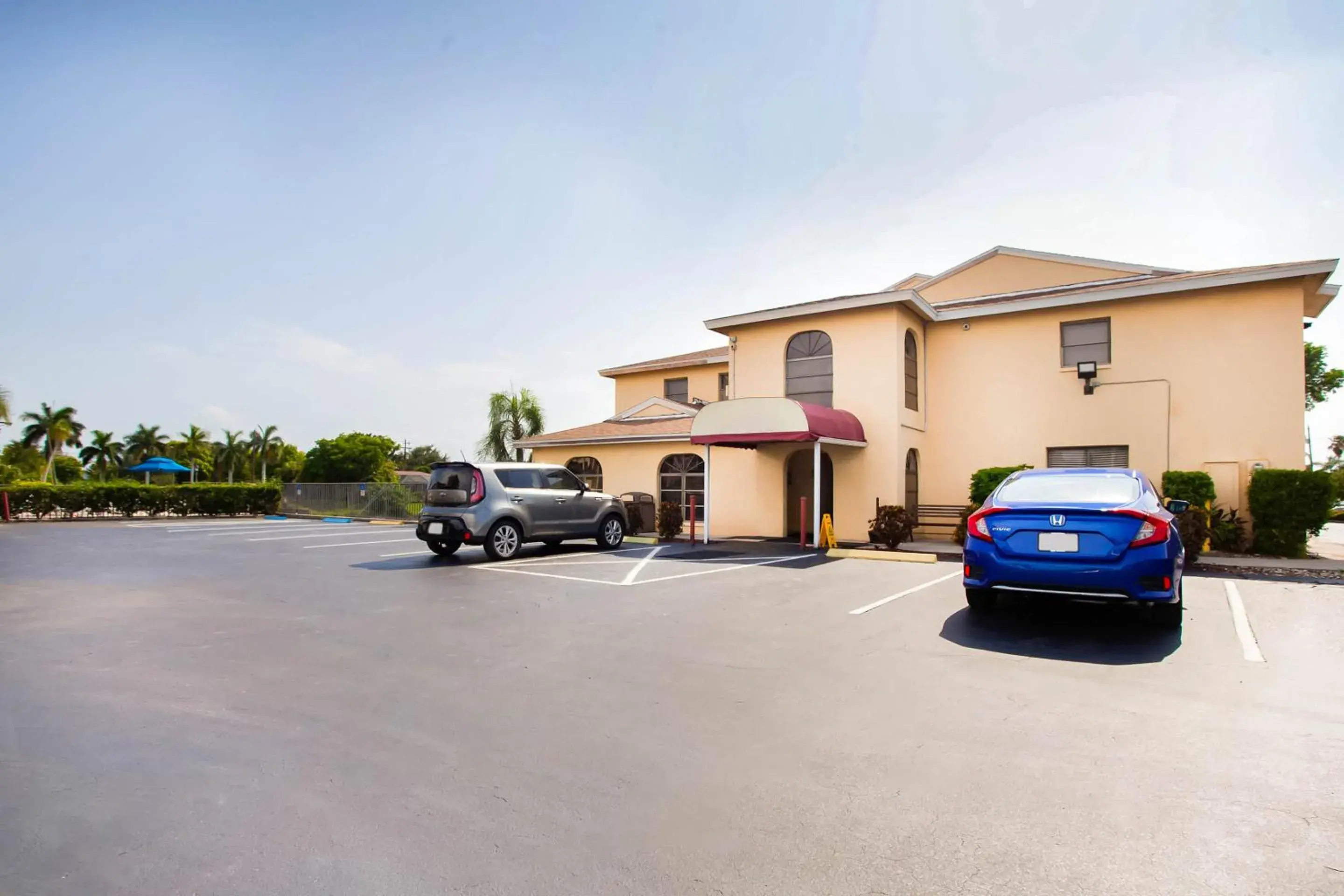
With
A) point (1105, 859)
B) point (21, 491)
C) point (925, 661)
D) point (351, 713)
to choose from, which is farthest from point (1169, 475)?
point (21, 491)

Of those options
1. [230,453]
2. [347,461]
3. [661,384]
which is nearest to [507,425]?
[661,384]

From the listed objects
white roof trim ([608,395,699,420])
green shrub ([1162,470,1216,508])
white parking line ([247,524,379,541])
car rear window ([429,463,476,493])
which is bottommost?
white parking line ([247,524,379,541])

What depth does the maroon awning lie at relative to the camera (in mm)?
14336

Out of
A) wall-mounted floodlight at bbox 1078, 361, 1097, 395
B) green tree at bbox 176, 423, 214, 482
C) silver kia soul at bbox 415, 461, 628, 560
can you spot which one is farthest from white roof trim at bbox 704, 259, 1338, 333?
green tree at bbox 176, 423, 214, 482

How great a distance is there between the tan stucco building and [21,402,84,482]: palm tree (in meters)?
60.3

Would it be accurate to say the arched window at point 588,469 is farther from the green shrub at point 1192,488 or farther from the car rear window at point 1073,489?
the car rear window at point 1073,489

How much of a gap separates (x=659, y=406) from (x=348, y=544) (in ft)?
32.3

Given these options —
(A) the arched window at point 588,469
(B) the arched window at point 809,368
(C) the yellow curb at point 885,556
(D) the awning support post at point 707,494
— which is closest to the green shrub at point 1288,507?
(C) the yellow curb at point 885,556

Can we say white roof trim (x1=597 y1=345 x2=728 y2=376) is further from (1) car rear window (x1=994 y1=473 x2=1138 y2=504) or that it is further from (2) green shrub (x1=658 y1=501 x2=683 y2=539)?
(1) car rear window (x1=994 y1=473 x2=1138 y2=504)

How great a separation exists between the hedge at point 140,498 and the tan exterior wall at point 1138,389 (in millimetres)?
30271

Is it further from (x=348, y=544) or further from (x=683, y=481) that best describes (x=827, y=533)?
(x=348, y=544)

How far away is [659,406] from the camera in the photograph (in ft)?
73.5

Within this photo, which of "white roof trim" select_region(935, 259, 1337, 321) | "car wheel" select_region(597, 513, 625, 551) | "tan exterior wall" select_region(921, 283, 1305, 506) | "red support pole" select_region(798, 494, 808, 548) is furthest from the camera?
"red support pole" select_region(798, 494, 808, 548)

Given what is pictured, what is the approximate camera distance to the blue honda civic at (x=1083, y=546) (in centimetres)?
627
